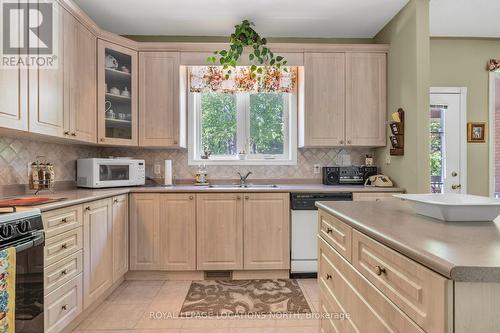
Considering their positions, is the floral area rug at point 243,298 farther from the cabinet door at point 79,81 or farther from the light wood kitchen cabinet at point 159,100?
the cabinet door at point 79,81

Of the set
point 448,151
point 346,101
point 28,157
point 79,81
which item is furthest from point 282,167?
point 28,157

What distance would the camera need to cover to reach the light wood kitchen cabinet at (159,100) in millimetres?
3125

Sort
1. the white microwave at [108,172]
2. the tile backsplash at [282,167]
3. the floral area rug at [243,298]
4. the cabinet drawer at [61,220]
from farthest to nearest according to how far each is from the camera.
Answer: the tile backsplash at [282,167] → the white microwave at [108,172] → the floral area rug at [243,298] → the cabinet drawer at [61,220]

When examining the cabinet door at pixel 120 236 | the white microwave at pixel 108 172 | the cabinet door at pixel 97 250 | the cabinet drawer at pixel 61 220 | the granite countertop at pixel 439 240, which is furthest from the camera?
the white microwave at pixel 108 172

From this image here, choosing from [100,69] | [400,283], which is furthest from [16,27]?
[400,283]

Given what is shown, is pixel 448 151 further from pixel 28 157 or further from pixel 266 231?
pixel 28 157

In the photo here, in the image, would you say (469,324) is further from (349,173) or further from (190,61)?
(190,61)

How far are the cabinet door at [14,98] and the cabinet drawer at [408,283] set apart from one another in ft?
6.70

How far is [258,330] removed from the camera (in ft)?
6.67

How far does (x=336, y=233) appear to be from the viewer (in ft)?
4.70

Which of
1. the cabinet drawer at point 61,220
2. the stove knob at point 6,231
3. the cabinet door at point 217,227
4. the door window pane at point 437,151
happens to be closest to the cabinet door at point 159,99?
the cabinet door at point 217,227

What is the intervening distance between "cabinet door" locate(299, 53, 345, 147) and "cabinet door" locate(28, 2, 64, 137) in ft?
7.49

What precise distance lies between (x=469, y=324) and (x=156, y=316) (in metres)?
2.12

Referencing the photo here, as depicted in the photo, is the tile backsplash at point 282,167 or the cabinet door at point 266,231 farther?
the tile backsplash at point 282,167
